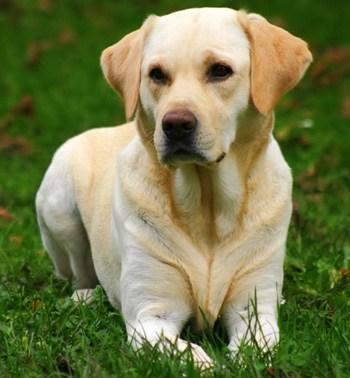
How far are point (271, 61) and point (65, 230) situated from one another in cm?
182

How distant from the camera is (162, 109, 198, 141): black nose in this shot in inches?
159

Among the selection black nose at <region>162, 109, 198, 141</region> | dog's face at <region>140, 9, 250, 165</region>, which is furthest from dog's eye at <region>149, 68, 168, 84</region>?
black nose at <region>162, 109, 198, 141</region>

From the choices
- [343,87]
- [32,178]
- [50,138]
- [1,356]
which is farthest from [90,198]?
[343,87]

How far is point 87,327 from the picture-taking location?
4.47 metres

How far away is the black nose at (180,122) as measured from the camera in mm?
4027

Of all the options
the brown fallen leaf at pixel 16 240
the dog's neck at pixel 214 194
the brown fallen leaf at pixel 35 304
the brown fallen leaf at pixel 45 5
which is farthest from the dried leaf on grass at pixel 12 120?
the dog's neck at pixel 214 194

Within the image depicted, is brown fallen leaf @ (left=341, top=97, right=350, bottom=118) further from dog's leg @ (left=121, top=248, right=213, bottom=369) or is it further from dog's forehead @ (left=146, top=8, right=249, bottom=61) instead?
dog's leg @ (left=121, top=248, right=213, bottom=369)

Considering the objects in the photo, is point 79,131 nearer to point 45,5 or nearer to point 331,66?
point 331,66

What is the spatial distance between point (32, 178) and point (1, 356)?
4217 mm

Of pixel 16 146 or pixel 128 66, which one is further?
pixel 16 146

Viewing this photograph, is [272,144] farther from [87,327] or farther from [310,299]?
[87,327]

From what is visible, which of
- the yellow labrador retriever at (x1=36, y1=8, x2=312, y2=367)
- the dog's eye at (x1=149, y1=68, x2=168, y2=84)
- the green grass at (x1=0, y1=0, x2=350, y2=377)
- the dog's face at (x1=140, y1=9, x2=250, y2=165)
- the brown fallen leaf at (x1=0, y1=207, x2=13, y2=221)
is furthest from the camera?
the brown fallen leaf at (x1=0, y1=207, x2=13, y2=221)

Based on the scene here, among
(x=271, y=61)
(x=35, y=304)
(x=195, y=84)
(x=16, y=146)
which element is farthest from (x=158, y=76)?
(x=16, y=146)

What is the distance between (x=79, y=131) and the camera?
9.70 m
